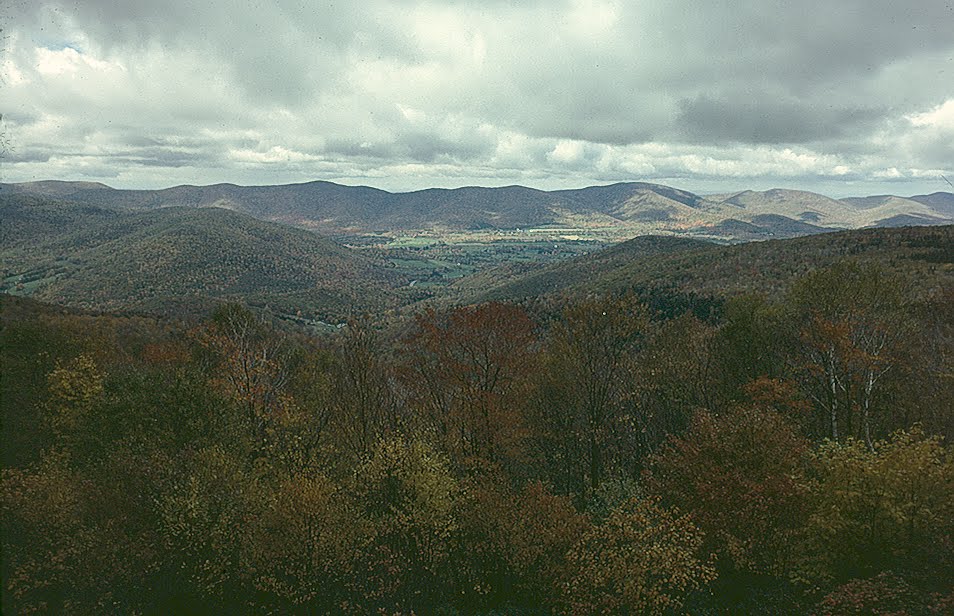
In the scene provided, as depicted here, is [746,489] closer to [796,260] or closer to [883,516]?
[883,516]

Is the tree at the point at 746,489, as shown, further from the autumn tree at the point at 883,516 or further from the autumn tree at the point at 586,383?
the autumn tree at the point at 586,383

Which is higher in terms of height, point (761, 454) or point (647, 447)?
point (761, 454)

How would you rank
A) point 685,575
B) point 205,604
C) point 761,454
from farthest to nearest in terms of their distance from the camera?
point 761,454
point 205,604
point 685,575

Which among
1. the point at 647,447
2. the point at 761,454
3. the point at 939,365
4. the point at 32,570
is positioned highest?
the point at 939,365

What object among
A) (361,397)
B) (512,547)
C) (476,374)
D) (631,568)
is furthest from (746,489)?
(361,397)

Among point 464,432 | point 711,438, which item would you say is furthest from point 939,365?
point 464,432

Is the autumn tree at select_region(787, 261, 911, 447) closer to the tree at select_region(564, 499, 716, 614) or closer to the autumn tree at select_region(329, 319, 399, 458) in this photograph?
the tree at select_region(564, 499, 716, 614)

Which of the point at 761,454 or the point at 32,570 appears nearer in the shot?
the point at 32,570

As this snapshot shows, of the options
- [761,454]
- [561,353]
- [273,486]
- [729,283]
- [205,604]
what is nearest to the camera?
[205,604]

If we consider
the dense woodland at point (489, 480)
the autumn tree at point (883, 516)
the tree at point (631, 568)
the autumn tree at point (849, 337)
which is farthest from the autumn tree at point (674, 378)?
the tree at point (631, 568)

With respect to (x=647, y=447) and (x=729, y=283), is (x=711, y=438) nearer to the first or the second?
(x=647, y=447)
